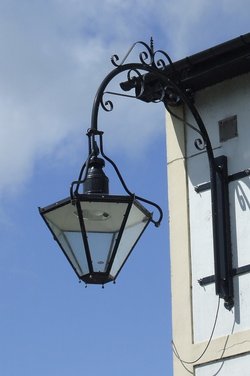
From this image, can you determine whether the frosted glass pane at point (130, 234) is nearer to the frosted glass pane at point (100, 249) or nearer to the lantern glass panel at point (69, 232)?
the frosted glass pane at point (100, 249)

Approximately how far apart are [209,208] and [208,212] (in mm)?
34

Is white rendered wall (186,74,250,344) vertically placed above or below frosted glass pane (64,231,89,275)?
above

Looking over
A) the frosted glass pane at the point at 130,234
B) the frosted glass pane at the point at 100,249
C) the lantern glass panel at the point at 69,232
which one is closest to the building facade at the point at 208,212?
the frosted glass pane at the point at 130,234

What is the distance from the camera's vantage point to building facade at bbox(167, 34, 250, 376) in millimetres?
10508

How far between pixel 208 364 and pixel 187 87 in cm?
249

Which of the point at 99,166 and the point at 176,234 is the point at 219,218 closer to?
the point at 176,234

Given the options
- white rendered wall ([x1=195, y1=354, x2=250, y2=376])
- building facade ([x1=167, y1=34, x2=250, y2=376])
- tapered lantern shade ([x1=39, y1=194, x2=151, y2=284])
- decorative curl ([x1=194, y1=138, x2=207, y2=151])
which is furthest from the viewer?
decorative curl ([x1=194, y1=138, x2=207, y2=151])

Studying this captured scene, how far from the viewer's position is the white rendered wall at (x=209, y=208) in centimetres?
1056

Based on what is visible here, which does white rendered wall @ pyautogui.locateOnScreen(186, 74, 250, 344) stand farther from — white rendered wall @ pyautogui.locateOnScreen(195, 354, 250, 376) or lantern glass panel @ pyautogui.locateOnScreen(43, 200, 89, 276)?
lantern glass panel @ pyautogui.locateOnScreen(43, 200, 89, 276)

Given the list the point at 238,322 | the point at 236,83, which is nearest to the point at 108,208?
the point at 238,322

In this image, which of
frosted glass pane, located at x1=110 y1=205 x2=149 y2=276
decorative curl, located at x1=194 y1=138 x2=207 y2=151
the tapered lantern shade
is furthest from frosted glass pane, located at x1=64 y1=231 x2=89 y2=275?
decorative curl, located at x1=194 y1=138 x2=207 y2=151

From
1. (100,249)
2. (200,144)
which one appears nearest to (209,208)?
(200,144)

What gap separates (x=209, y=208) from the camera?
11094 millimetres

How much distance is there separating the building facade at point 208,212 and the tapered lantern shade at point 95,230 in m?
1.53
